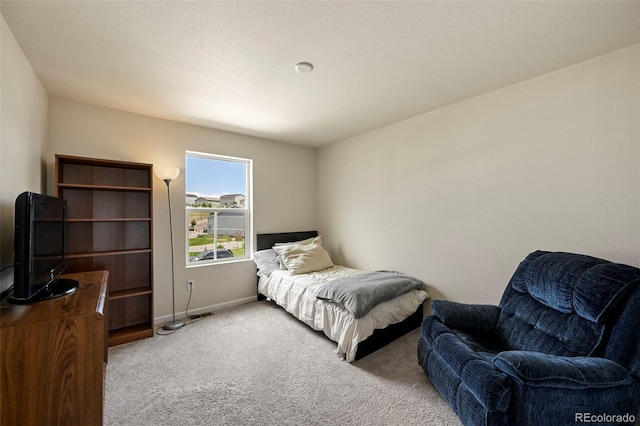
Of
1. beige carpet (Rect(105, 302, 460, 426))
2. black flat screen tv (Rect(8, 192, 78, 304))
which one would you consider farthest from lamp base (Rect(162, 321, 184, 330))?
black flat screen tv (Rect(8, 192, 78, 304))

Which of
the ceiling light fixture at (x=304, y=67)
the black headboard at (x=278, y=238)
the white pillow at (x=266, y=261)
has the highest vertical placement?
the ceiling light fixture at (x=304, y=67)

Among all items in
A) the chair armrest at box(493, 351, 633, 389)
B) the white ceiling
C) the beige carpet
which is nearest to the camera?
the chair armrest at box(493, 351, 633, 389)

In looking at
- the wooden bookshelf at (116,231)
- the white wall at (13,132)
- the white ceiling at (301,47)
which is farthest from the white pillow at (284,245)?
the white wall at (13,132)

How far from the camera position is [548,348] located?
1604 millimetres

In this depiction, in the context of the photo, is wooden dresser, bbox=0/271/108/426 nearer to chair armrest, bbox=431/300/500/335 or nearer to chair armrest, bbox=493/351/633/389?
chair armrest, bbox=493/351/633/389

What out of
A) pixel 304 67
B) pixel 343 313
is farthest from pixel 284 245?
pixel 304 67

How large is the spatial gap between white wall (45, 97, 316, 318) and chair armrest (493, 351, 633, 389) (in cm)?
319

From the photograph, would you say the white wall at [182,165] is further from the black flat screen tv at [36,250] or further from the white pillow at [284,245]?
the black flat screen tv at [36,250]

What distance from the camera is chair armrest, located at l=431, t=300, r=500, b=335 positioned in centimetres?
194

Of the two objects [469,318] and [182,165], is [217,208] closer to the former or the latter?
[182,165]

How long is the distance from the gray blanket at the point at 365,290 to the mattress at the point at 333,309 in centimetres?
8

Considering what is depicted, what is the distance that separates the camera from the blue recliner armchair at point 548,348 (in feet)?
4.04

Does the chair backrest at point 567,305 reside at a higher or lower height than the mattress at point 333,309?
higher

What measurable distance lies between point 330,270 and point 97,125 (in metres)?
3.15
